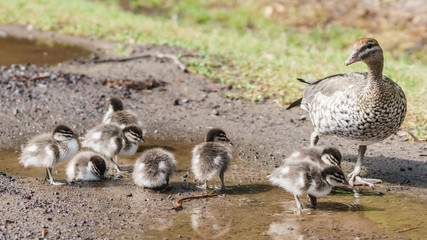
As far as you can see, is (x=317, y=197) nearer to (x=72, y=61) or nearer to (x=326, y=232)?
(x=326, y=232)

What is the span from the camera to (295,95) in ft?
32.4

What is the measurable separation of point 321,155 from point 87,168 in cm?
267

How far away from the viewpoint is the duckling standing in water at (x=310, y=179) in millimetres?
5934

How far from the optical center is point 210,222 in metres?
5.57

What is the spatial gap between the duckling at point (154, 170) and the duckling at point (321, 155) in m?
1.35

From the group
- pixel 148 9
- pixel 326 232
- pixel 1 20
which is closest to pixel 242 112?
pixel 326 232

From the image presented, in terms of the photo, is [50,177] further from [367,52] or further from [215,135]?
[367,52]

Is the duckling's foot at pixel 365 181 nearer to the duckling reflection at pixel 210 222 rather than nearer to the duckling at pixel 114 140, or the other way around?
the duckling reflection at pixel 210 222

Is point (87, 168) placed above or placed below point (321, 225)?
above

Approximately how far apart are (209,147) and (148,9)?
13548mm

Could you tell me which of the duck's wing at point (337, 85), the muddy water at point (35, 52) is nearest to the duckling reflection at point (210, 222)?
the duck's wing at point (337, 85)

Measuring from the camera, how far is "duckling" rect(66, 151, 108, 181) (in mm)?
6551

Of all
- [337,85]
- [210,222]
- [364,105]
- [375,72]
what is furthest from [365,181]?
[210,222]

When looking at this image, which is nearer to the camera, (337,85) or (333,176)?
(333,176)
